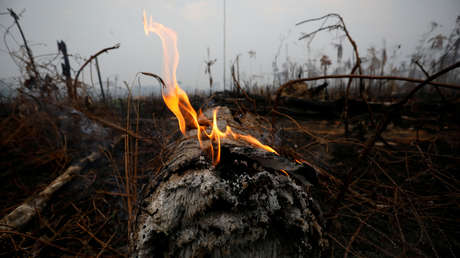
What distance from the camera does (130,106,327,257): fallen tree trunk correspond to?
2.10 ft

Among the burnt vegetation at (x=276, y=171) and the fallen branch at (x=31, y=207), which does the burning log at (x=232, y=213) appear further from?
the fallen branch at (x=31, y=207)

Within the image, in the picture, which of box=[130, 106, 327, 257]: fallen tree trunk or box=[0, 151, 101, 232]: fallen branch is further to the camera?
box=[0, 151, 101, 232]: fallen branch

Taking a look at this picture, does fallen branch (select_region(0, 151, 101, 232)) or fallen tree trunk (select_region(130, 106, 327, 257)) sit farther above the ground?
fallen tree trunk (select_region(130, 106, 327, 257))

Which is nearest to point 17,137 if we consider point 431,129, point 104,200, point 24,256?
point 104,200

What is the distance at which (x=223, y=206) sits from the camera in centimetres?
67

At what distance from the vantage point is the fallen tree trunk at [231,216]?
2.10 feet

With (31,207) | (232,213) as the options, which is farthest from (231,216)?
(31,207)

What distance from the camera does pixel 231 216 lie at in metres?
0.66

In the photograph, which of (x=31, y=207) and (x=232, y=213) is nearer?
(x=232, y=213)

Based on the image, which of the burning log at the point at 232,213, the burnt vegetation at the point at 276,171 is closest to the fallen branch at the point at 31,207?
the burnt vegetation at the point at 276,171

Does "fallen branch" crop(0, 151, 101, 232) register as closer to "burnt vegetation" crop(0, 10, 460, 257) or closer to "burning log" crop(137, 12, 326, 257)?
"burnt vegetation" crop(0, 10, 460, 257)

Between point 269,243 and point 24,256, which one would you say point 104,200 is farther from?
point 269,243

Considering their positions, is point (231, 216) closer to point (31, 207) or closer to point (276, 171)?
point (276, 171)

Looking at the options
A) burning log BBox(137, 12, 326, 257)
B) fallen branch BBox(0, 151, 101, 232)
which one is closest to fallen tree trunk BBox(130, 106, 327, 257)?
burning log BBox(137, 12, 326, 257)
